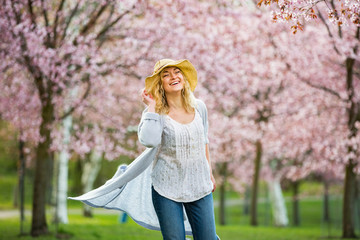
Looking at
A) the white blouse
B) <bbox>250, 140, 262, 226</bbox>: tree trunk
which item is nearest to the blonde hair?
the white blouse

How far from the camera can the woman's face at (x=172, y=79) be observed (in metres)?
3.89

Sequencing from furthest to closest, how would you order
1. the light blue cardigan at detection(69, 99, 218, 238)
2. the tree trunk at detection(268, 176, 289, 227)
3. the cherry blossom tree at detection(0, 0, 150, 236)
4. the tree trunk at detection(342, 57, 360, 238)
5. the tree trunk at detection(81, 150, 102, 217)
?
the tree trunk at detection(268, 176, 289, 227)
the tree trunk at detection(81, 150, 102, 217)
the tree trunk at detection(342, 57, 360, 238)
the cherry blossom tree at detection(0, 0, 150, 236)
the light blue cardigan at detection(69, 99, 218, 238)

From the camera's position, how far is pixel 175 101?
12.9 feet

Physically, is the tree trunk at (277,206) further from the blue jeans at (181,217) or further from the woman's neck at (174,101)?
the woman's neck at (174,101)

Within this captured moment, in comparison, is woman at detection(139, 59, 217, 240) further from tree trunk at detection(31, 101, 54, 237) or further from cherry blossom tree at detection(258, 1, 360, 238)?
tree trunk at detection(31, 101, 54, 237)

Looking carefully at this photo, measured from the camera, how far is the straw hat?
3.86 metres

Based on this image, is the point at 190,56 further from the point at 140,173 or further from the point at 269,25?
the point at 140,173

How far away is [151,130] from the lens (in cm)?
361

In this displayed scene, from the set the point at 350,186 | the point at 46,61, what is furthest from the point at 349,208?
the point at 46,61

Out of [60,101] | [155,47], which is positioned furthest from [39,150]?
[155,47]

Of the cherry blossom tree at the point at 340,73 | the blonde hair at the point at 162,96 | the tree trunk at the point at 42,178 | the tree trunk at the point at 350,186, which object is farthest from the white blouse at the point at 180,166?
the tree trunk at the point at 350,186

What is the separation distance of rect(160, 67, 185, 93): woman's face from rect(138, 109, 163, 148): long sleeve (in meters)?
0.30

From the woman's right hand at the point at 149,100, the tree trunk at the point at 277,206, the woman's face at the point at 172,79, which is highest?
the woman's face at the point at 172,79

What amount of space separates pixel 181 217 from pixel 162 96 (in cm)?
100
